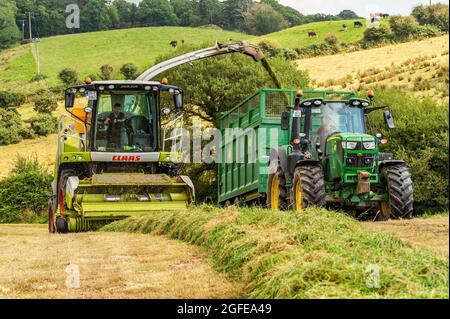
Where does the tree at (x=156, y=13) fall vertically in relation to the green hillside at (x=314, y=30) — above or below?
above

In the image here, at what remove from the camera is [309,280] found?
5.83 metres

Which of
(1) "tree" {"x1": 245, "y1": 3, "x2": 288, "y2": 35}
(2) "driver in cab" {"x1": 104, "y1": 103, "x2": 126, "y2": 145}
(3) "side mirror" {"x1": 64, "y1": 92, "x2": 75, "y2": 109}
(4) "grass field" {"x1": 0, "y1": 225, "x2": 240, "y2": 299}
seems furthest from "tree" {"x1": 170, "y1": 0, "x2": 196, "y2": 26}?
(4) "grass field" {"x1": 0, "y1": 225, "x2": 240, "y2": 299}

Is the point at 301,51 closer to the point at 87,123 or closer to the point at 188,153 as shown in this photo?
the point at 188,153

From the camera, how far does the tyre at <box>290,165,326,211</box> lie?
12.4 metres

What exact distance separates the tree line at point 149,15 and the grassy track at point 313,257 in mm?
48214

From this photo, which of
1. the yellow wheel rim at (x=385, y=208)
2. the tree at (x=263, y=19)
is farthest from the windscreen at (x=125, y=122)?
the tree at (x=263, y=19)

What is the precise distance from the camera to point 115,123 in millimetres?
16453

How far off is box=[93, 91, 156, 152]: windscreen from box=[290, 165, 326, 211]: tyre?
4696mm

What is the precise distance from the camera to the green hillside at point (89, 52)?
74562mm

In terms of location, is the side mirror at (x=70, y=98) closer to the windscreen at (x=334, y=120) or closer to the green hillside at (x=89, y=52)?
the windscreen at (x=334, y=120)

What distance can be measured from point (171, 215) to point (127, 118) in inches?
175

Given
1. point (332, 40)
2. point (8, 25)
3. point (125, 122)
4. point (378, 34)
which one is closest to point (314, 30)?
point (332, 40)

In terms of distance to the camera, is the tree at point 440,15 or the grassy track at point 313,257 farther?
the grassy track at point 313,257
